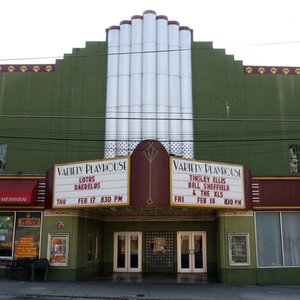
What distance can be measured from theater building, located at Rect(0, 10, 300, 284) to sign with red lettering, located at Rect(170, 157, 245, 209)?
0.19ft

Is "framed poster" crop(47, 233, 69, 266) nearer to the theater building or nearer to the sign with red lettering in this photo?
the theater building

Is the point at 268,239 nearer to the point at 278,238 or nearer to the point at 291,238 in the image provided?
the point at 278,238

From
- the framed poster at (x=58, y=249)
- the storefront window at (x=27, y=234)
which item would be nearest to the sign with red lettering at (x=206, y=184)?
the framed poster at (x=58, y=249)

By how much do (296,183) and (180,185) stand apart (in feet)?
19.7

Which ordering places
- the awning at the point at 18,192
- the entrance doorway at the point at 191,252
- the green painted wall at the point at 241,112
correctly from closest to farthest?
the awning at the point at 18,192 < the green painted wall at the point at 241,112 < the entrance doorway at the point at 191,252

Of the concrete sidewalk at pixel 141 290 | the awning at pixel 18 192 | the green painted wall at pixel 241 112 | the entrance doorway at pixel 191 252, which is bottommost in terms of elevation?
the concrete sidewalk at pixel 141 290

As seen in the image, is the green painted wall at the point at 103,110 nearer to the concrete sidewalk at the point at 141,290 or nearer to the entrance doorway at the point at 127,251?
the entrance doorway at the point at 127,251

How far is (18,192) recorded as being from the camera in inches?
742

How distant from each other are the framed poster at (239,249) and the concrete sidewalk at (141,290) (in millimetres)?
1130

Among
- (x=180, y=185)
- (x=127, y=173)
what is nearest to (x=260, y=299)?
(x=180, y=185)

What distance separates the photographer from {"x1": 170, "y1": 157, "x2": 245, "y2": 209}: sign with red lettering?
16.5m

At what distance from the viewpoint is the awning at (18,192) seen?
18677 mm

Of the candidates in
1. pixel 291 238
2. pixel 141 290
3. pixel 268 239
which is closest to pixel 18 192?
pixel 141 290

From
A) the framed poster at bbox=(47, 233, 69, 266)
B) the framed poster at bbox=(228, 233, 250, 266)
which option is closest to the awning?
the framed poster at bbox=(47, 233, 69, 266)
